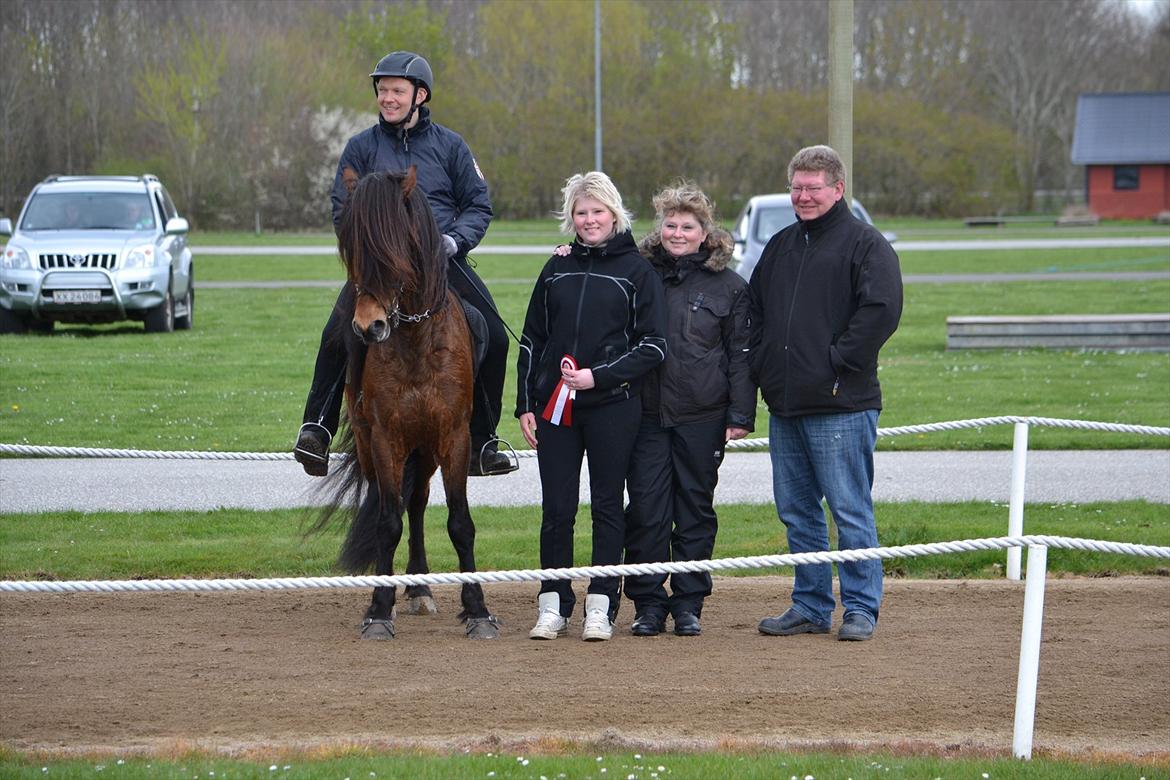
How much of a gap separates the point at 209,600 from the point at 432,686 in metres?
2.34

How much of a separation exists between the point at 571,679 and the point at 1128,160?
60.2m

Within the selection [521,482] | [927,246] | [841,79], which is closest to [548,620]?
[841,79]

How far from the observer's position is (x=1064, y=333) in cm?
1784

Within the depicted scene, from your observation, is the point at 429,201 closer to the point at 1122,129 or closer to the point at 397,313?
the point at 397,313

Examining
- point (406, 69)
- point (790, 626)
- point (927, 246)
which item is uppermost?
point (406, 69)

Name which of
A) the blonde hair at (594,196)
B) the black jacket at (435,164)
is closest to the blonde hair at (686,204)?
the blonde hair at (594,196)

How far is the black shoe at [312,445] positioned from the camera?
7.20m

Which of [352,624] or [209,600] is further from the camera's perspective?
[209,600]

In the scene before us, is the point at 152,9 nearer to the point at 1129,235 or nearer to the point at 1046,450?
the point at 1129,235

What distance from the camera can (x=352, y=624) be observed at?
739 centimetres

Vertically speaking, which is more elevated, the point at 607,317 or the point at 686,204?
the point at 686,204

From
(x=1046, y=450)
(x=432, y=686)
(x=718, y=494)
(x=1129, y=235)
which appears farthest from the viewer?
(x=1129, y=235)

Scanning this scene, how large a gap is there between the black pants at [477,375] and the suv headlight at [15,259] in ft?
46.4

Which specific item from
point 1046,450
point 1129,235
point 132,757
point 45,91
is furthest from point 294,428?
point 45,91
